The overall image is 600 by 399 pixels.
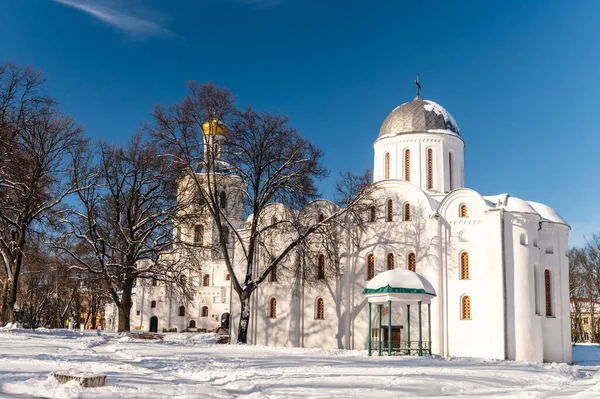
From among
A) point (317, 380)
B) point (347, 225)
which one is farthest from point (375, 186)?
point (317, 380)

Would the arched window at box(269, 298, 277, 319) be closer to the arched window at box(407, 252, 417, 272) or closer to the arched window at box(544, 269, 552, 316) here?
the arched window at box(407, 252, 417, 272)

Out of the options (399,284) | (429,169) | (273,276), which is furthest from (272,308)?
(429,169)

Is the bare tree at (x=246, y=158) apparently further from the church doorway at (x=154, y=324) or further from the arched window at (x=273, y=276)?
the church doorway at (x=154, y=324)

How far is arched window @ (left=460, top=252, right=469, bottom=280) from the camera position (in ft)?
103

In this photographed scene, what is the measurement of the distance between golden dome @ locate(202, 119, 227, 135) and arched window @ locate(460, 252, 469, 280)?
13238mm

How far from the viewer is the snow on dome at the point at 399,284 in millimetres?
24453

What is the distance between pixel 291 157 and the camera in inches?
1118

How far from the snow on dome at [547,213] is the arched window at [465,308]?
6.31 meters

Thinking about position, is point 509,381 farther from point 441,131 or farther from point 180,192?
point 441,131

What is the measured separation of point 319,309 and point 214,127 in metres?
11.6

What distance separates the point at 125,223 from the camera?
31.9 m

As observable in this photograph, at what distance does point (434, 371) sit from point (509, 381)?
1893 millimetres

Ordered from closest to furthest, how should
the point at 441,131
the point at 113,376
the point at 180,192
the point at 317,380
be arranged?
the point at 113,376 < the point at 317,380 < the point at 180,192 < the point at 441,131

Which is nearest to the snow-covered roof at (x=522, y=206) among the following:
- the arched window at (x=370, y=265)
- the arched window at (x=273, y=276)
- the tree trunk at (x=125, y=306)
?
the arched window at (x=370, y=265)
